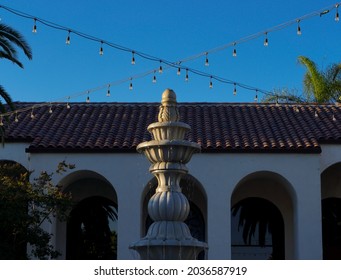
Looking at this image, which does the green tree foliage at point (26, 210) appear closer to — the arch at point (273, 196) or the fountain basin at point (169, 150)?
the arch at point (273, 196)

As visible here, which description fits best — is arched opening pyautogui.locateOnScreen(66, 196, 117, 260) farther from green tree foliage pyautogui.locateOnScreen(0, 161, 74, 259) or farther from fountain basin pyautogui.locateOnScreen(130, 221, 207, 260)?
fountain basin pyautogui.locateOnScreen(130, 221, 207, 260)

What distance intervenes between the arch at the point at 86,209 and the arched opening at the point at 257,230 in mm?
3511

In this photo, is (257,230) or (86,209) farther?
(86,209)

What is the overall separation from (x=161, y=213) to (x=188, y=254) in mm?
756

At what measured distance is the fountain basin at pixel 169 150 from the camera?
41.7 ft

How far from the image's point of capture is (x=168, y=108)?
13.3 metres

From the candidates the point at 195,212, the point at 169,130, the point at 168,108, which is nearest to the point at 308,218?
the point at 195,212

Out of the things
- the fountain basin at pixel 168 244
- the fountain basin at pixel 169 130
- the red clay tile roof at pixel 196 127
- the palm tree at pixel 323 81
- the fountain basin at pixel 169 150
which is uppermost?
the palm tree at pixel 323 81

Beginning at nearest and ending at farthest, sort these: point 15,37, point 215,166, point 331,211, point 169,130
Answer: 1. point 169,130
2. point 15,37
3. point 215,166
4. point 331,211

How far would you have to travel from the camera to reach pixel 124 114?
24.3 metres

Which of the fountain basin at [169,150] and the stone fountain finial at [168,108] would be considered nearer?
the fountain basin at [169,150]

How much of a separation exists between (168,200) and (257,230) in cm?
1139

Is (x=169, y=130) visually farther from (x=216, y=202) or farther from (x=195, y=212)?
(x=195, y=212)

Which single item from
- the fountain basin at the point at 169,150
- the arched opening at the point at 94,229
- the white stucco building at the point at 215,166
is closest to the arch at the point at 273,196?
the white stucco building at the point at 215,166
